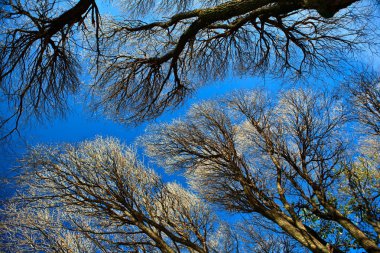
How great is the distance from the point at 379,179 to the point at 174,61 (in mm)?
6504

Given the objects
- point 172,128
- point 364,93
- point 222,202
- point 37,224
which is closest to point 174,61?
point 172,128

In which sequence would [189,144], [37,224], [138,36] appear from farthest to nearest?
[189,144] → [138,36] → [37,224]

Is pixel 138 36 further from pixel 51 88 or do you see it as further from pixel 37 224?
pixel 37 224

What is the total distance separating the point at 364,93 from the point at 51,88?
7.27 m

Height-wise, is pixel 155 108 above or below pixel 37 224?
above

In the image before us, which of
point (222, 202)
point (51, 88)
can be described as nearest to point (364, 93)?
point (222, 202)

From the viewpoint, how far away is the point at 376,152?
7.61 metres

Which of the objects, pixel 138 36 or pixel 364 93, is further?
pixel 364 93

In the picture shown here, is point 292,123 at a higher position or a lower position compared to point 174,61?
lower

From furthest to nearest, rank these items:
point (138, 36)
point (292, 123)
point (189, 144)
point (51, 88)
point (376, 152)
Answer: point (376, 152), point (292, 123), point (189, 144), point (138, 36), point (51, 88)

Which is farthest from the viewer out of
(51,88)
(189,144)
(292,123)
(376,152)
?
(376,152)

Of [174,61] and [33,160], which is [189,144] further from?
[33,160]

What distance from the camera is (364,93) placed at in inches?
267

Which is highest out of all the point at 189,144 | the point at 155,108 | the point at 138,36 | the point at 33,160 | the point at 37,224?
the point at 138,36
